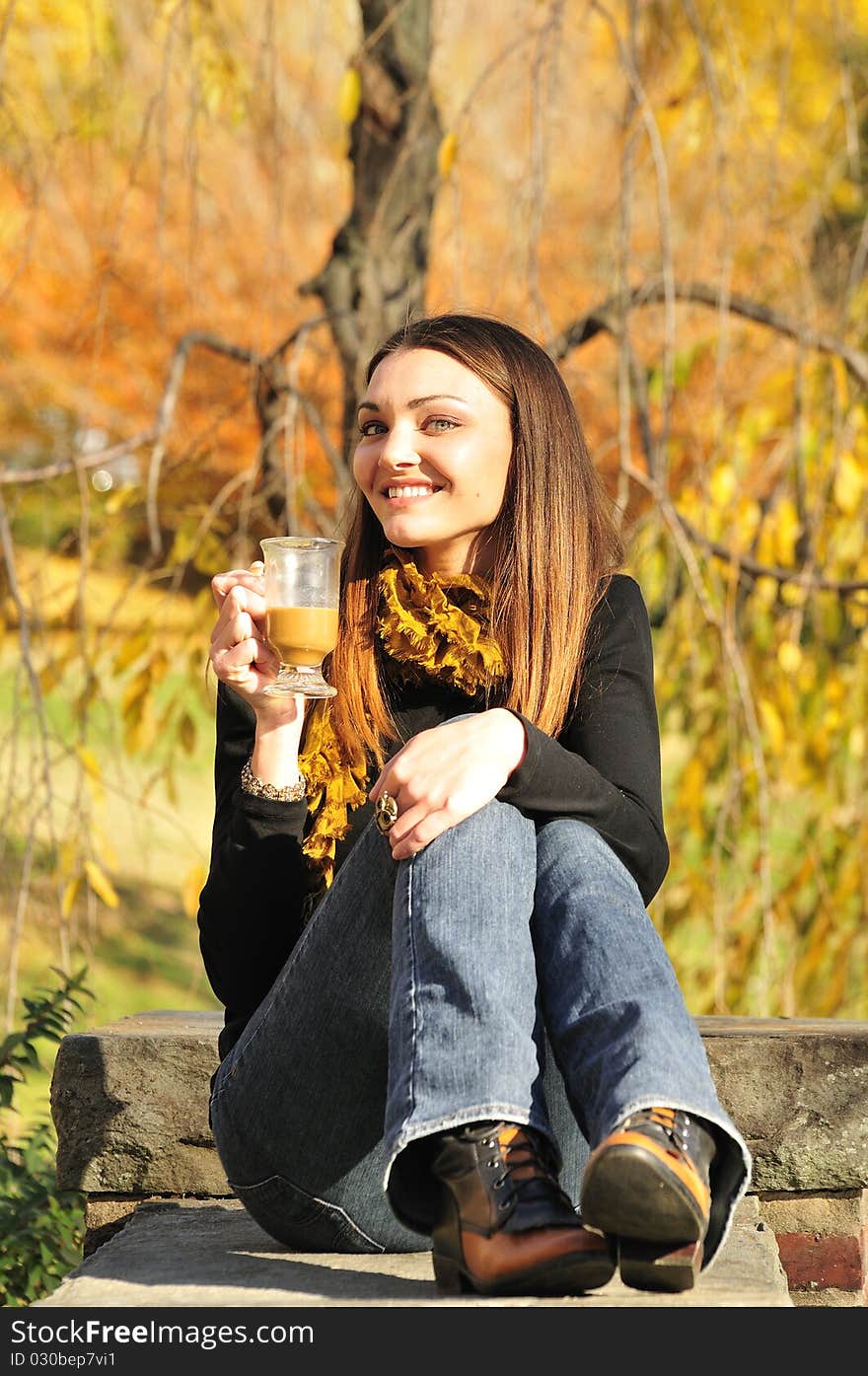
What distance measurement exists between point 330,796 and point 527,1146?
51cm

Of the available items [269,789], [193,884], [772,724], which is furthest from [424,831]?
[772,724]

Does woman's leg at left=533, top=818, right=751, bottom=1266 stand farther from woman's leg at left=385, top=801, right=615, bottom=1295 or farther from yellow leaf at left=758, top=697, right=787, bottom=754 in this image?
yellow leaf at left=758, top=697, right=787, bottom=754

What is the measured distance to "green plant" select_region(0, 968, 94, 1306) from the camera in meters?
2.13

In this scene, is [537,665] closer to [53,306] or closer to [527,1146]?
[527,1146]

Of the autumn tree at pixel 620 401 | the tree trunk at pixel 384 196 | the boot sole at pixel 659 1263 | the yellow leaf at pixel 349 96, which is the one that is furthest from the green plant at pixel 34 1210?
the yellow leaf at pixel 349 96

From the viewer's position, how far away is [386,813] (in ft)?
5.08

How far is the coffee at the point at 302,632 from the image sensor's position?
5.47 ft

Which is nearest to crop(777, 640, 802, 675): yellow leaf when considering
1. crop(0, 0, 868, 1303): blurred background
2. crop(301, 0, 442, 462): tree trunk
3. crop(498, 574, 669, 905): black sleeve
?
crop(0, 0, 868, 1303): blurred background

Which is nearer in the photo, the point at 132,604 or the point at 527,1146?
the point at 527,1146

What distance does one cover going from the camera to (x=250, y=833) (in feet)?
5.58

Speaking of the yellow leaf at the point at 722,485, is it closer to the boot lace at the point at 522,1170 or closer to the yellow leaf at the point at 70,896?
the yellow leaf at the point at 70,896

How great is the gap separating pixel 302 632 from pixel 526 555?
0.34 m

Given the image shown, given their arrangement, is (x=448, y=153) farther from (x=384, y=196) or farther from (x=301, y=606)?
(x=301, y=606)
